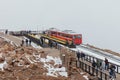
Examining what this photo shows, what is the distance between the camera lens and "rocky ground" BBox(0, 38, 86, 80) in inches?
1219

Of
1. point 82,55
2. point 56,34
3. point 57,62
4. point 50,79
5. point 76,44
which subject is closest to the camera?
point 50,79

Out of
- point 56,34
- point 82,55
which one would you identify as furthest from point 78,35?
point 82,55

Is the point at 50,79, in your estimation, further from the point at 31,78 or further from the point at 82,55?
the point at 82,55

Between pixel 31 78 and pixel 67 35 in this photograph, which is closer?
pixel 31 78

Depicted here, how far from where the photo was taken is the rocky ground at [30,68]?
102 ft

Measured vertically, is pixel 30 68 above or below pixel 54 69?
above

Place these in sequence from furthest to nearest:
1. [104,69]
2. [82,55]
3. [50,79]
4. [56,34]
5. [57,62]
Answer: [56,34] < [82,55] < [57,62] < [104,69] < [50,79]

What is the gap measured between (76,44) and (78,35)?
188 cm

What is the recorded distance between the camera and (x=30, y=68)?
33.1 metres

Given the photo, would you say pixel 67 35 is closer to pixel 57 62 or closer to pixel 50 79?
pixel 57 62

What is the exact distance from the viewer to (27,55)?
3841 centimetres

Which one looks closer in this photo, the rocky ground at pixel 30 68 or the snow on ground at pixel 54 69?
the rocky ground at pixel 30 68

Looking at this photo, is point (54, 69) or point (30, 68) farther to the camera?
point (54, 69)

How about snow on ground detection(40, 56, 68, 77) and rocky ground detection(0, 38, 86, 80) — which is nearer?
rocky ground detection(0, 38, 86, 80)
